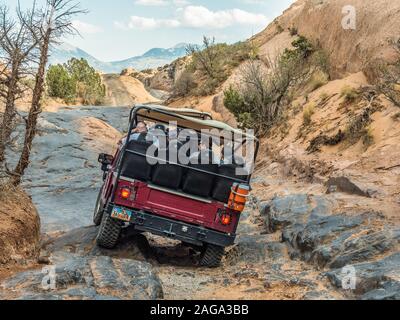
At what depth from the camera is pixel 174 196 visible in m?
8.71

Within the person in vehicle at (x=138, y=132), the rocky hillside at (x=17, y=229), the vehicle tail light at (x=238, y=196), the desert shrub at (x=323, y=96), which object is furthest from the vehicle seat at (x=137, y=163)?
the desert shrub at (x=323, y=96)

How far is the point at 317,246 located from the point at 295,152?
919 cm

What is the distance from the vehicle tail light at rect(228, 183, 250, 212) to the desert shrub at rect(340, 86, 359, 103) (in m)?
10.8

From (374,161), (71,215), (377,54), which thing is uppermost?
(377,54)

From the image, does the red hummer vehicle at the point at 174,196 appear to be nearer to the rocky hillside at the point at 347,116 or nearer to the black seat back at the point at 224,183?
the black seat back at the point at 224,183

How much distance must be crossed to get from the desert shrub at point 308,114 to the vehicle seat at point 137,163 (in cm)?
1195

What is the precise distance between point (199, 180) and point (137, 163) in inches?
43.3

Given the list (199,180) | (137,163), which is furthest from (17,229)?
(199,180)

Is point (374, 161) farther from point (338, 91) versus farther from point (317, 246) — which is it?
point (338, 91)

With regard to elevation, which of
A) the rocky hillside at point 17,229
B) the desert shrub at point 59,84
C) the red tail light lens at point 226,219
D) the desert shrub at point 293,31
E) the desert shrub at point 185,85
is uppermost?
the desert shrub at point 293,31

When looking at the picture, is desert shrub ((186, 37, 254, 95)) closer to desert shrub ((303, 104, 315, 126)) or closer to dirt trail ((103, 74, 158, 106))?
desert shrub ((303, 104, 315, 126))

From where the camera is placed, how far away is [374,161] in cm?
1241

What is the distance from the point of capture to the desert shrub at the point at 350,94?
1798cm

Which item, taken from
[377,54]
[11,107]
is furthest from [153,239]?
[377,54]
